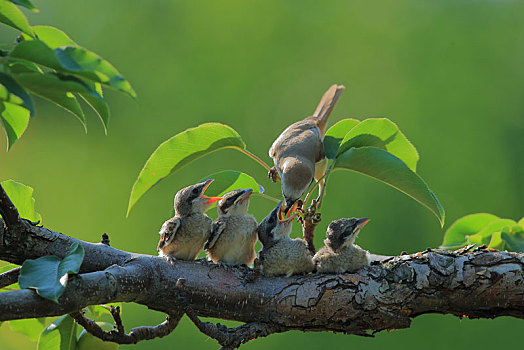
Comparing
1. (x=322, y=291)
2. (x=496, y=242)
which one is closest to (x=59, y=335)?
(x=322, y=291)

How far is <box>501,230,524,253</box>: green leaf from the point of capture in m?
2.23

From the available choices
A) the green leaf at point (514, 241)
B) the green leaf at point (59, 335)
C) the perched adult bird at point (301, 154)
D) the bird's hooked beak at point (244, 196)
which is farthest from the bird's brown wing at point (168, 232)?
the green leaf at point (514, 241)

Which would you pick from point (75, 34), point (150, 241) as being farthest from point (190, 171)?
point (75, 34)

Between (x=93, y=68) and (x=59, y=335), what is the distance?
3.93 ft

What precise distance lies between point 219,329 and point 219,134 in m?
0.71

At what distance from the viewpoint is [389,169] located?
1.96 meters

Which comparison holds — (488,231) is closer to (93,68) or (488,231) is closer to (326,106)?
(326,106)

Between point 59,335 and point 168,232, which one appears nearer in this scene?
point 59,335

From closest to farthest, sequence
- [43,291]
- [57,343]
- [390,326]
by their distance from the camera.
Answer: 1. [43,291]
2. [390,326]
3. [57,343]

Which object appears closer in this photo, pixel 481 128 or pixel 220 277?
pixel 220 277

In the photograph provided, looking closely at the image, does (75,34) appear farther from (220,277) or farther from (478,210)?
(220,277)

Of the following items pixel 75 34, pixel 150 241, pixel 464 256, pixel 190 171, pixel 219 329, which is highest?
pixel 464 256

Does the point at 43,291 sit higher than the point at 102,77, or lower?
lower

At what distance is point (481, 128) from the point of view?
6.99 m
